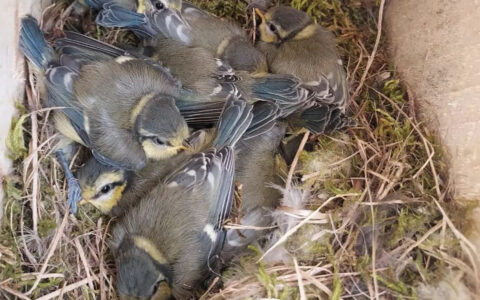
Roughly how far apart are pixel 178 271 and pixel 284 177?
1.48 feet

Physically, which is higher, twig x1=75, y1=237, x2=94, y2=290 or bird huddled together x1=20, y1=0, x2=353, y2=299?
bird huddled together x1=20, y1=0, x2=353, y2=299

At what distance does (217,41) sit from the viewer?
184 cm

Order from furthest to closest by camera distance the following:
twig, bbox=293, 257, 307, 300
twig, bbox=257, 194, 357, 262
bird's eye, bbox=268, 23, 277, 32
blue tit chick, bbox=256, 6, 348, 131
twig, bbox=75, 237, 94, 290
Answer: bird's eye, bbox=268, 23, 277, 32 < blue tit chick, bbox=256, 6, 348, 131 < twig, bbox=75, 237, 94, 290 < twig, bbox=257, 194, 357, 262 < twig, bbox=293, 257, 307, 300

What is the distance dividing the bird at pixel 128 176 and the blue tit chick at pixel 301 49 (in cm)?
18

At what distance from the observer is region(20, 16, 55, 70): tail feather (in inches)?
60.7

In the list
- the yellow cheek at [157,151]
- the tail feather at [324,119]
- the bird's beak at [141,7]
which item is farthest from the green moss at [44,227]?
the tail feather at [324,119]

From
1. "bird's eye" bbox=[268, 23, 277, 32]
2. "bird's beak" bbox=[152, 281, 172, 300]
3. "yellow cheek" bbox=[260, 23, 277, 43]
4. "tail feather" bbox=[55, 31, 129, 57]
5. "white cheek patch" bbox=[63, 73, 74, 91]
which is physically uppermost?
"tail feather" bbox=[55, 31, 129, 57]

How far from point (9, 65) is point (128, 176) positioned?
478mm

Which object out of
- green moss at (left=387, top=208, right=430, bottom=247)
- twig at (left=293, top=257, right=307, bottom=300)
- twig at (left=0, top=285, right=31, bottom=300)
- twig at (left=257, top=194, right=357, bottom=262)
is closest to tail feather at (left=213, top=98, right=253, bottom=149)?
twig at (left=257, top=194, right=357, bottom=262)

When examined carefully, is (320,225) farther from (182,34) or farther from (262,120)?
(182,34)

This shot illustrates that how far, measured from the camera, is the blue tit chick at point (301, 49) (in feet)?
6.00

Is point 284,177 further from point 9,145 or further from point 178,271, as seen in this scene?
point 9,145

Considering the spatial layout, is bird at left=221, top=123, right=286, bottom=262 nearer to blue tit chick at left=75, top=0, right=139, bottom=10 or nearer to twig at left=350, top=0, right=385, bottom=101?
twig at left=350, top=0, right=385, bottom=101

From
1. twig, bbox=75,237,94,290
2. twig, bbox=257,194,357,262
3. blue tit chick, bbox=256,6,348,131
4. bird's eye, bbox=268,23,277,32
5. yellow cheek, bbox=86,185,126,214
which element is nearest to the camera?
twig, bbox=257,194,357,262
